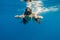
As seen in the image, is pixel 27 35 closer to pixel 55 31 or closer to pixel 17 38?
pixel 17 38

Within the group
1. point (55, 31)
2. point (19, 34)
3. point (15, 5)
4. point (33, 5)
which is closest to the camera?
point (33, 5)

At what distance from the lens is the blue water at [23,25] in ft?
23.2

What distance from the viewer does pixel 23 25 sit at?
8.59 m

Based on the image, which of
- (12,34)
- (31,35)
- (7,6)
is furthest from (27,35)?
(7,6)

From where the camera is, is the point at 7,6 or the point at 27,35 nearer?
the point at 7,6

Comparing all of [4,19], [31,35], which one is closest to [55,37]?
[31,35]

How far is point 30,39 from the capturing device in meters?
10.9

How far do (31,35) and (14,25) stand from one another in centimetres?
167

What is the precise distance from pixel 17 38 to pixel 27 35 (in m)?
0.94

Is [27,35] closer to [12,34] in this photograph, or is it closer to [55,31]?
[12,34]

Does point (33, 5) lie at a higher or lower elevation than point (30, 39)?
higher

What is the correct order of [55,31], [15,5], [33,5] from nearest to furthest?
[33,5], [15,5], [55,31]

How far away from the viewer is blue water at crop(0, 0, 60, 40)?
279 inches

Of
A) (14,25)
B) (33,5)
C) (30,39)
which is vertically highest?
(33,5)
